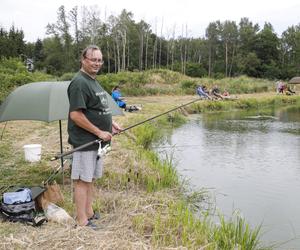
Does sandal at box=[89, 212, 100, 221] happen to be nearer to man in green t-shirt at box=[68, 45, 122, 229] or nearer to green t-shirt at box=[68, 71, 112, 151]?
man in green t-shirt at box=[68, 45, 122, 229]

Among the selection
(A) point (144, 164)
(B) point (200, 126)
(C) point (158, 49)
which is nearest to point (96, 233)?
(A) point (144, 164)

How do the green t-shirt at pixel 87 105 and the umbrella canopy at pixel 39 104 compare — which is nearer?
the green t-shirt at pixel 87 105

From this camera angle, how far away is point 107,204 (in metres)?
4.57

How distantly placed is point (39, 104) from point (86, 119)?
4.54 ft

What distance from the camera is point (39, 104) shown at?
4625 mm

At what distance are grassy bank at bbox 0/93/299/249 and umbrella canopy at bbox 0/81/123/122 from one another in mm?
950

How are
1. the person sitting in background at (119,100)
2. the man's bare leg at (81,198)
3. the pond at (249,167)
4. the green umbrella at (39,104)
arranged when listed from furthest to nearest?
the person sitting in background at (119,100)
the pond at (249,167)
the green umbrella at (39,104)
the man's bare leg at (81,198)

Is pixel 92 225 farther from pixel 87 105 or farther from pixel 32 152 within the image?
pixel 32 152

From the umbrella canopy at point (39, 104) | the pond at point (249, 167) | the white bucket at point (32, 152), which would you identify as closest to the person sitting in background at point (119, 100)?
the pond at point (249, 167)

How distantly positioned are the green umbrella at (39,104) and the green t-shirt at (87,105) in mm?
936

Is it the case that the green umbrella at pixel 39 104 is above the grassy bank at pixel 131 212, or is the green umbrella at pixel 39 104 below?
above

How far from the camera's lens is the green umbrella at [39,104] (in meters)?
4.55

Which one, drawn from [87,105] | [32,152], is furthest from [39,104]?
[32,152]

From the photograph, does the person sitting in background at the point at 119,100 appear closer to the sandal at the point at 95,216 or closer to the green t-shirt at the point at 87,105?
the sandal at the point at 95,216
